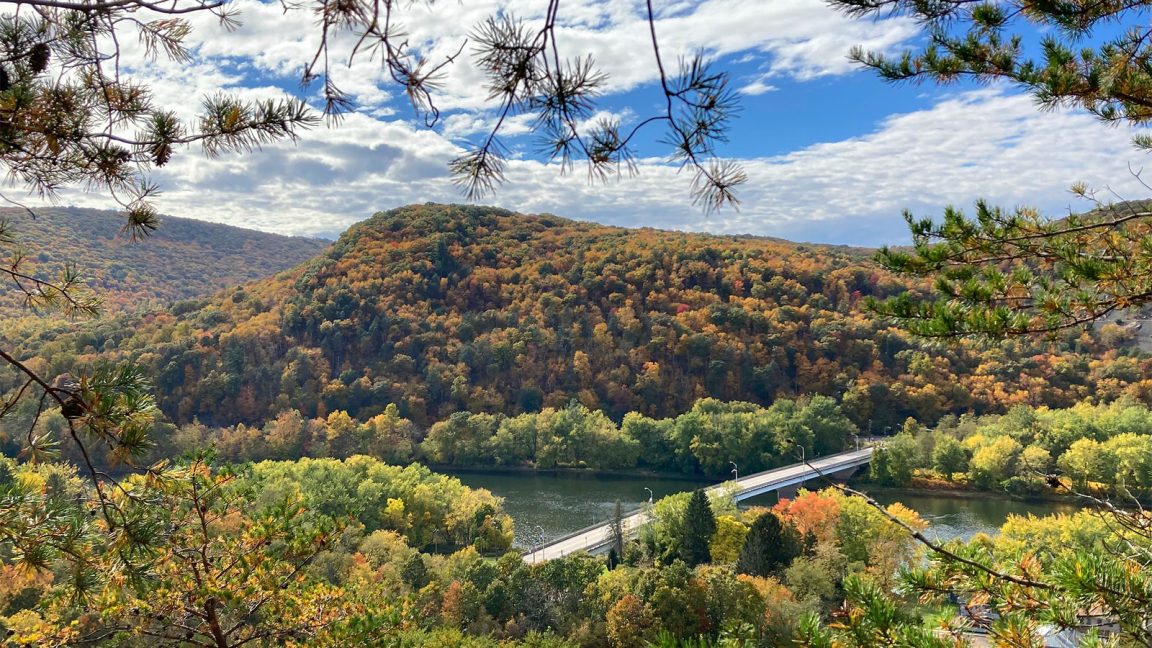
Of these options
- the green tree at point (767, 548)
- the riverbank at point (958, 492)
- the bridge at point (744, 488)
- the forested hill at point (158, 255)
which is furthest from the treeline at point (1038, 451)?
the forested hill at point (158, 255)

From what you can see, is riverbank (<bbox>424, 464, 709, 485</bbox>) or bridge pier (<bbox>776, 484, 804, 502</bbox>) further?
riverbank (<bbox>424, 464, 709, 485</bbox>)

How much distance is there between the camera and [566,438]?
34.2 m

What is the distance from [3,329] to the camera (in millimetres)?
39094

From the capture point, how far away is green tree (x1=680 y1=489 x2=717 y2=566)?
17922 millimetres

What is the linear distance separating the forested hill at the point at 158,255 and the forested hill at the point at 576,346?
31.9 ft

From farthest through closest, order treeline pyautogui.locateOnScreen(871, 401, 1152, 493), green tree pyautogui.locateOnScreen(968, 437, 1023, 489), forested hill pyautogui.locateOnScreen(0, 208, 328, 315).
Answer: forested hill pyautogui.locateOnScreen(0, 208, 328, 315), green tree pyautogui.locateOnScreen(968, 437, 1023, 489), treeline pyautogui.locateOnScreen(871, 401, 1152, 493)

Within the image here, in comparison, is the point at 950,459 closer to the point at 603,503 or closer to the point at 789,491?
the point at 789,491

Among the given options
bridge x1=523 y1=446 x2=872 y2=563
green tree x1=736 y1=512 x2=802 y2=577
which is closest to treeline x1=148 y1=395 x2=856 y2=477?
bridge x1=523 y1=446 x2=872 y2=563

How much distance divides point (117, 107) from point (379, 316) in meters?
45.0

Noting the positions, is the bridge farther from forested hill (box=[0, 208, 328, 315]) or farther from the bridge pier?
forested hill (box=[0, 208, 328, 315])

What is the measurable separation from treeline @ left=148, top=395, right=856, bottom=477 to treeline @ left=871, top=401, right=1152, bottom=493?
4.39 m

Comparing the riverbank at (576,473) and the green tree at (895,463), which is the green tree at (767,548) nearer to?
the green tree at (895,463)

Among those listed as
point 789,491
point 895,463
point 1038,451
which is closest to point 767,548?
point 789,491

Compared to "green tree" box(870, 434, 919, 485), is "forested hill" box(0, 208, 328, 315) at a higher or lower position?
higher
